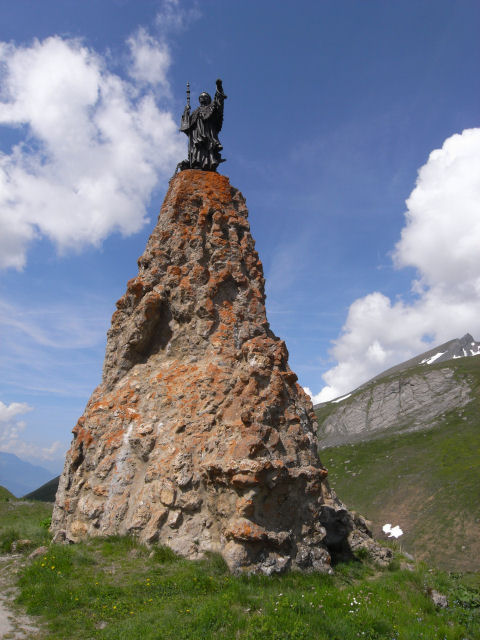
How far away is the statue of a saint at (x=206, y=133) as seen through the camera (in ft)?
56.6

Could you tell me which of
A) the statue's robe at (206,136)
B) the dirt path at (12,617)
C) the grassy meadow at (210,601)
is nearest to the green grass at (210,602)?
the grassy meadow at (210,601)

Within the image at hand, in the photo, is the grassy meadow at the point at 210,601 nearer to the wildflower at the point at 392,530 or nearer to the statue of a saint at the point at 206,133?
the statue of a saint at the point at 206,133

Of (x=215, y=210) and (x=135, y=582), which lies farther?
(x=215, y=210)

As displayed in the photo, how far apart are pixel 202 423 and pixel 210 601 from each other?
14.1 ft

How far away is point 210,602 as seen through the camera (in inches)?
280

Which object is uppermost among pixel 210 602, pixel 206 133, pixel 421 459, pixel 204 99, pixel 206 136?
pixel 204 99

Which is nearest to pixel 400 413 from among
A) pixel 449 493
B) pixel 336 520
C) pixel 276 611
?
pixel 449 493

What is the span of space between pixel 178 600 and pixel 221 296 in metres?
8.44

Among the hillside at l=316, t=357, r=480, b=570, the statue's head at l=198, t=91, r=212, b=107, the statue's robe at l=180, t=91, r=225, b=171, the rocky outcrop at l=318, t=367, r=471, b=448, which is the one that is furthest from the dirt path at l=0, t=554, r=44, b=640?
the rocky outcrop at l=318, t=367, r=471, b=448

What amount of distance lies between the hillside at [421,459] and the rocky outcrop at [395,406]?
0.23 meters

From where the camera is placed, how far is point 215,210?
584 inches

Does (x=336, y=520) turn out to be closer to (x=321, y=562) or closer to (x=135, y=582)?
(x=321, y=562)

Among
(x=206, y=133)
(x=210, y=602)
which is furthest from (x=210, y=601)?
(x=206, y=133)

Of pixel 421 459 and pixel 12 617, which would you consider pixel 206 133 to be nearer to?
pixel 12 617
